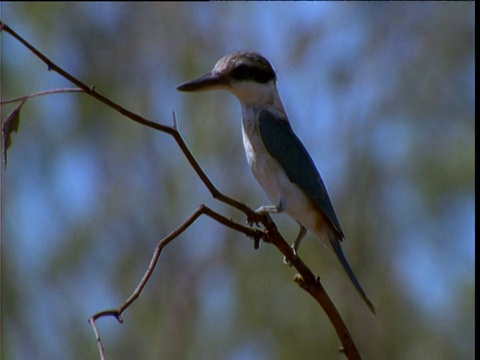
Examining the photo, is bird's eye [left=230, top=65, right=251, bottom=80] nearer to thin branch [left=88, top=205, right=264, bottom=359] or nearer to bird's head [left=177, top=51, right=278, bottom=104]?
bird's head [left=177, top=51, right=278, bottom=104]

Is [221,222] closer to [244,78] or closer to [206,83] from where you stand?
[206,83]

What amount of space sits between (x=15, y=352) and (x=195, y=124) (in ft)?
6.25

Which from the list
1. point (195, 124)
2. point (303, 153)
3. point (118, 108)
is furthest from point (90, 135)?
point (118, 108)

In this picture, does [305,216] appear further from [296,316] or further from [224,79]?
[296,316]

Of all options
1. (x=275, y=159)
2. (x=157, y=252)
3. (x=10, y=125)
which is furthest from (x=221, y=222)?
(x=275, y=159)

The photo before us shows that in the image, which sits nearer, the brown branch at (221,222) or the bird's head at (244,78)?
the brown branch at (221,222)

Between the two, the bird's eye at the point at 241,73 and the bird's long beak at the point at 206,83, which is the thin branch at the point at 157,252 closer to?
the bird's long beak at the point at 206,83

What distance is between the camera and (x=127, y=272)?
5977mm

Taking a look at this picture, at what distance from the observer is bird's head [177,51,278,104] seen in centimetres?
267

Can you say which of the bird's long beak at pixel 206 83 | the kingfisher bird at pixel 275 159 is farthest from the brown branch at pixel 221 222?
the kingfisher bird at pixel 275 159

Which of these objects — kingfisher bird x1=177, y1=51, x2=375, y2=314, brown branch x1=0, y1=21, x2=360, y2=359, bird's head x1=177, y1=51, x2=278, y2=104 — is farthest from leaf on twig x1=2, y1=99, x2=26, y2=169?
kingfisher bird x1=177, y1=51, x2=375, y2=314

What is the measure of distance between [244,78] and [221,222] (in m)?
1.20

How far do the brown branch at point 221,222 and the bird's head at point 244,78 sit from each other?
681 millimetres

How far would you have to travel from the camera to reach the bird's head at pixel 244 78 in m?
2.67
